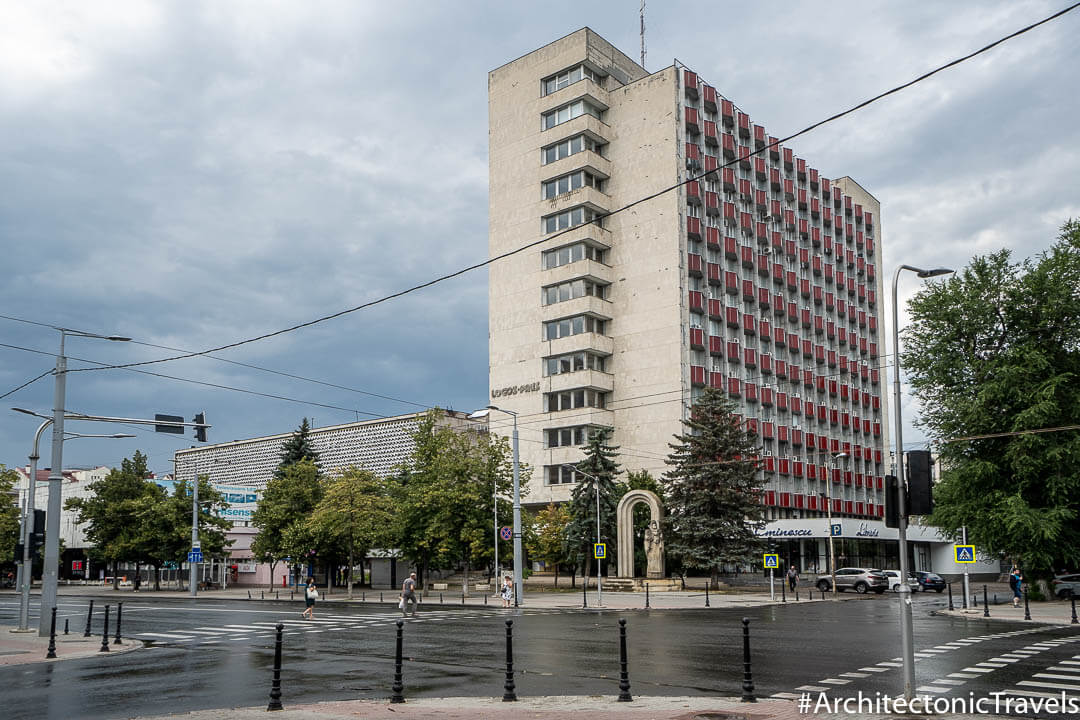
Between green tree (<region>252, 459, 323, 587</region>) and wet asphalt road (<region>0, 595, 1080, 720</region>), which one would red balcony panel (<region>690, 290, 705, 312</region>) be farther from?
wet asphalt road (<region>0, 595, 1080, 720</region>)

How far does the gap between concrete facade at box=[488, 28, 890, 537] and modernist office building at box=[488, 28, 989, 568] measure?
0.57 ft

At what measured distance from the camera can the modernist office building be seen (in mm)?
77750

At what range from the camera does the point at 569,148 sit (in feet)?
270

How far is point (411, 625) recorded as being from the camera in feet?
101

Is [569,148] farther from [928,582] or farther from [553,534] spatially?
[928,582]

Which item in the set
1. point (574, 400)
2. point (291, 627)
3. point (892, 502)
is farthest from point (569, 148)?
point (892, 502)

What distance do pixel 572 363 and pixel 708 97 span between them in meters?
27.5

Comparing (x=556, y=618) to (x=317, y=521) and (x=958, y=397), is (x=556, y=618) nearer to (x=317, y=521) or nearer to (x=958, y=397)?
(x=958, y=397)

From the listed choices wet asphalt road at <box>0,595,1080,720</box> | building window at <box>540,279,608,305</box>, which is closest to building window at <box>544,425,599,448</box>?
building window at <box>540,279,608,305</box>

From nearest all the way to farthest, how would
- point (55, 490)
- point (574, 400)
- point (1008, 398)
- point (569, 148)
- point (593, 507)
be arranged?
point (55, 490) < point (1008, 398) < point (593, 507) < point (574, 400) < point (569, 148)

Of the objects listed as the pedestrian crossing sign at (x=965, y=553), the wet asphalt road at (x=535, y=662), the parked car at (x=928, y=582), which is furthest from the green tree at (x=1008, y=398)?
the parked car at (x=928, y=582)

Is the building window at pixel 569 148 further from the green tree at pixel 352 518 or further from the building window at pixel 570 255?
the green tree at pixel 352 518

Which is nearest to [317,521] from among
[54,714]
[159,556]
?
[159,556]

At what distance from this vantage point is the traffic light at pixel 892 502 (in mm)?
14188
